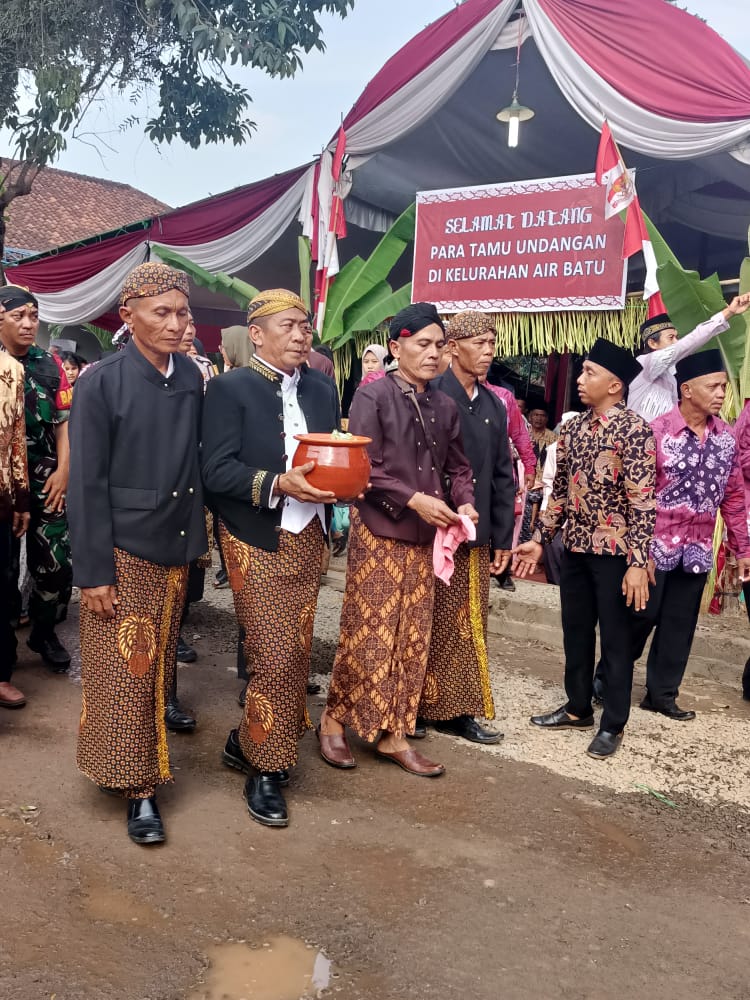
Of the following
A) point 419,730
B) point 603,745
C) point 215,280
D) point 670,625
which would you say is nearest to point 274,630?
point 419,730

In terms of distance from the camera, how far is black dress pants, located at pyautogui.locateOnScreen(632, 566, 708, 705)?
4.48 m

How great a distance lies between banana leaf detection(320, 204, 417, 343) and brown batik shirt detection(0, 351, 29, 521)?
4372 mm

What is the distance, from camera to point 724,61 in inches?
226

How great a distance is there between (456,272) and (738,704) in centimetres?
431

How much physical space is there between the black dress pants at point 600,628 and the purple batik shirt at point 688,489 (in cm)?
59

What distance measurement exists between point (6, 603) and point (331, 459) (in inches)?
81.1

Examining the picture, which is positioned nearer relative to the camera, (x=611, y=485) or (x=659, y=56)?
(x=611, y=485)

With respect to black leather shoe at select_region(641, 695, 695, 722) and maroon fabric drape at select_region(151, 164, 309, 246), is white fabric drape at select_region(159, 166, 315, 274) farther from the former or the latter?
black leather shoe at select_region(641, 695, 695, 722)

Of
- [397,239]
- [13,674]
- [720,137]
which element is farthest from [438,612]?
[397,239]

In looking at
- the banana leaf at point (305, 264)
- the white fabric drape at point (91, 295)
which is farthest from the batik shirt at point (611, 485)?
the white fabric drape at point (91, 295)

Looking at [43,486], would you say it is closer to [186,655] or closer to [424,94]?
[186,655]

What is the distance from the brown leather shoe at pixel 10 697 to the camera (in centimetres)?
411

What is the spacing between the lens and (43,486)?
4.57 m

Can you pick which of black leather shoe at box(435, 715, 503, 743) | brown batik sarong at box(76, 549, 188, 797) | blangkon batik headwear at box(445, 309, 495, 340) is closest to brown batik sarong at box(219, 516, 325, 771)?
brown batik sarong at box(76, 549, 188, 797)
